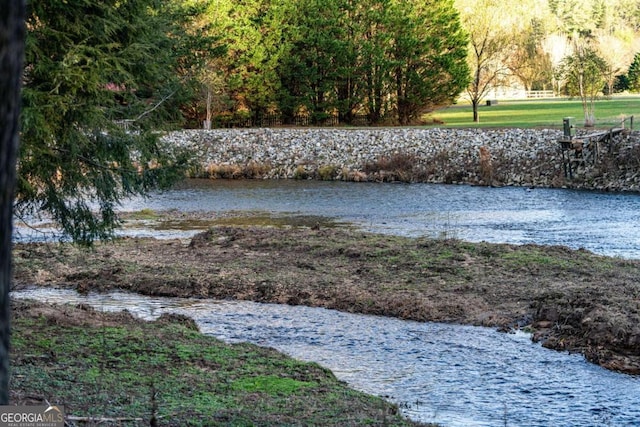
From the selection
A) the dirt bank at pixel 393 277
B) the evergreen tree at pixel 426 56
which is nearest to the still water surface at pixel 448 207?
the dirt bank at pixel 393 277

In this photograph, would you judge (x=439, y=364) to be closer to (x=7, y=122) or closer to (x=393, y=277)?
(x=393, y=277)

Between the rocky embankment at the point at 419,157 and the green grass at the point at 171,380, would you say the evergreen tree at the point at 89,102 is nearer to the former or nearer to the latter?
the green grass at the point at 171,380

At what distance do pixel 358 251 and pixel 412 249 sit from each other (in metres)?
1.27

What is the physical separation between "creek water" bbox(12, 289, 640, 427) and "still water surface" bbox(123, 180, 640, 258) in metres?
8.89

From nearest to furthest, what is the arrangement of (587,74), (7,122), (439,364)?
(7,122), (439,364), (587,74)

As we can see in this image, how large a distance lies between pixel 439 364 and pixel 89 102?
5.99 m

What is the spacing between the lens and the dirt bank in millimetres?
13438

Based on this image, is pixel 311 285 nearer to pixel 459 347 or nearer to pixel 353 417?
pixel 459 347

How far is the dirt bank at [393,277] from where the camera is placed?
13.4m

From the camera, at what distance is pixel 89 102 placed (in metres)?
12.1

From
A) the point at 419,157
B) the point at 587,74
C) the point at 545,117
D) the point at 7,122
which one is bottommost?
the point at 419,157

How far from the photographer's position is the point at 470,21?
213ft

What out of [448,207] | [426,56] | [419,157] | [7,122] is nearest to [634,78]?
[426,56]

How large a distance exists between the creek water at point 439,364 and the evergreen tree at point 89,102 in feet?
9.03
